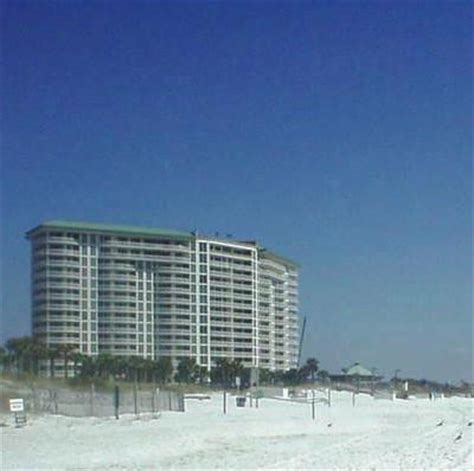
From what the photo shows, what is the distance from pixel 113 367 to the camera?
207 feet

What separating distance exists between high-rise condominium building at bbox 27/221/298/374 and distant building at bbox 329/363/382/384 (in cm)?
507

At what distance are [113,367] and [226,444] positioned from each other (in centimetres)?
4067

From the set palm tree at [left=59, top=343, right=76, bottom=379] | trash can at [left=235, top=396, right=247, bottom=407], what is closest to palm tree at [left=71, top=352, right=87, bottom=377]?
palm tree at [left=59, top=343, right=76, bottom=379]

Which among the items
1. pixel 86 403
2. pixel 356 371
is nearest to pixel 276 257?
pixel 356 371

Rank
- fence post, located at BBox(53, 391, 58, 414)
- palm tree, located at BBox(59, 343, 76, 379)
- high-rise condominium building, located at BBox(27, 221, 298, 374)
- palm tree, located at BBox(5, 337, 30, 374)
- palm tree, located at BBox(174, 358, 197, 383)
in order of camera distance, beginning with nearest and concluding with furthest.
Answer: fence post, located at BBox(53, 391, 58, 414) → palm tree, located at BBox(5, 337, 30, 374) → palm tree, located at BBox(59, 343, 76, 379) → high-rise condominium building, located at BBox(27, 221, 298, 374) → palm tree, located at BBox(174, 358, 197, 383)

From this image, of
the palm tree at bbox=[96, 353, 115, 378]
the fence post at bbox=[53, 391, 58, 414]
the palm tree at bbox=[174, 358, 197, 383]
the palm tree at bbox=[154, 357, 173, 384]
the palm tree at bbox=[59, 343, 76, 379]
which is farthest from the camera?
the palm tree at bbox=[174, 358, 197, 383]

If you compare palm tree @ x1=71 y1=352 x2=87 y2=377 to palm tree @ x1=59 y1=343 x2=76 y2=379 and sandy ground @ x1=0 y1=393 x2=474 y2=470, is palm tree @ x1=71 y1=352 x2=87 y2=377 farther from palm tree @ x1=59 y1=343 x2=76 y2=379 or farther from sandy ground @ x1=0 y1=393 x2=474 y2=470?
sandy ground @ x1=0 y1=393 x2=474 y2=470

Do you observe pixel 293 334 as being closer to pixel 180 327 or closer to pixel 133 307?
pixel 180 327

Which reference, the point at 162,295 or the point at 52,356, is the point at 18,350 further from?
the point at 162,295

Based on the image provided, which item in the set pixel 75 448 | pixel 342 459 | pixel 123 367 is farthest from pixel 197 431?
pixel 123 367

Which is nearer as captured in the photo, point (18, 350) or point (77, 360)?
point (18, 350)

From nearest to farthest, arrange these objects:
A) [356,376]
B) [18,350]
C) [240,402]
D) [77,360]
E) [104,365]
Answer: [240,402]
[18,350]
[104,365]
[77,360]
[356,376]

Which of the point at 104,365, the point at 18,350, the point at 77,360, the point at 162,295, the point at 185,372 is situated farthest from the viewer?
the point at 162,295

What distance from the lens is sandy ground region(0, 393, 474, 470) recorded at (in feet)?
59.4
